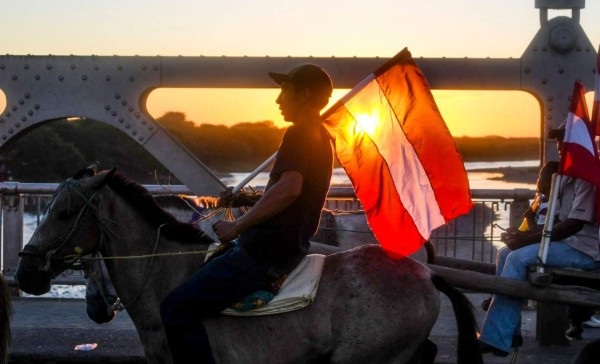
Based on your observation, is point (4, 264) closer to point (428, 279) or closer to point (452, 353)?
point (452, 353)

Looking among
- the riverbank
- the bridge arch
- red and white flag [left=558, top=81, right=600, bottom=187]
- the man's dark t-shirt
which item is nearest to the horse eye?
the man's dark t-shirt

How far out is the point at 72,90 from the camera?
9.76 m

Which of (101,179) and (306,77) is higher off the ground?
(306,77)

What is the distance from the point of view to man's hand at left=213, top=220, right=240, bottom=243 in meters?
5.34

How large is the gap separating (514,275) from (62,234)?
315 cm


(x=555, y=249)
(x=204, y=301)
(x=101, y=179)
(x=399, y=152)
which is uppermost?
(x=399, y=152)

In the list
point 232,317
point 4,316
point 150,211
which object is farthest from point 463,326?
point 4,316

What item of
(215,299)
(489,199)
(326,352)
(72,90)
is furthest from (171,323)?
(489,199)

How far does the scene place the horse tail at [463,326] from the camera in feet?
18.4

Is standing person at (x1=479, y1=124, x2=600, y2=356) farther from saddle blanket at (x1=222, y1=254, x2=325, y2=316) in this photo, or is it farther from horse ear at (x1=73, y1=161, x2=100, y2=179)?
horse ear at (x1=73, y1=161, x2=100, y2=179)

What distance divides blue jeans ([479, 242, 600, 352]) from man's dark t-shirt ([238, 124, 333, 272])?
1700 millimetres

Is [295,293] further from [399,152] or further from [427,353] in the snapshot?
[399,152]

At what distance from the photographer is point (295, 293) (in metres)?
5.44

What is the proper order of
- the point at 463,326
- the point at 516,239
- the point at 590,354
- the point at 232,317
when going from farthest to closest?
the point at 516,239
the point at 590,354
the point at 463,326
the point at 232,317
